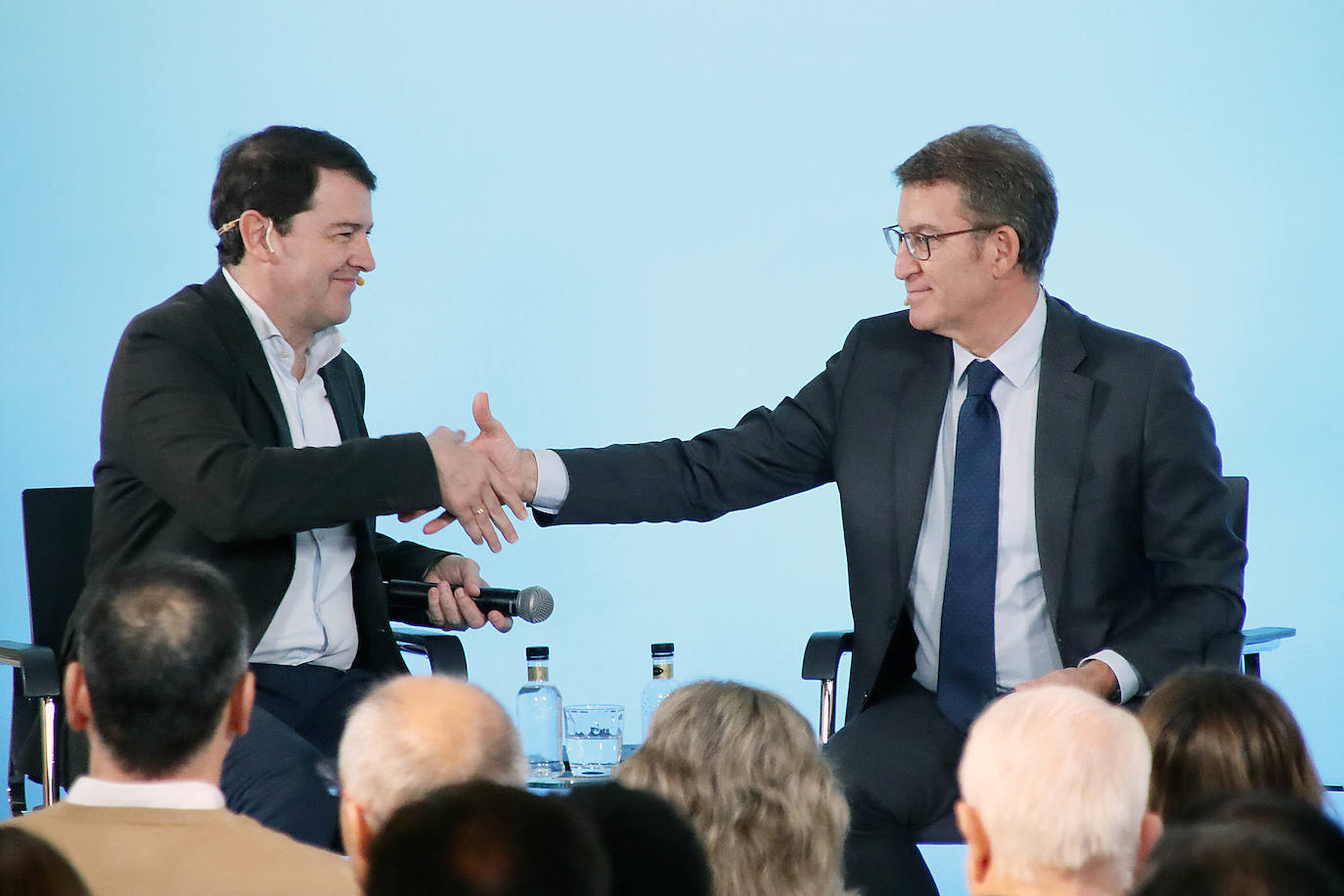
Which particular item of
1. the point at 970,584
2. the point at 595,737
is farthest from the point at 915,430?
the point at 595,737

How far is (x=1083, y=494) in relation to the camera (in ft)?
9.12

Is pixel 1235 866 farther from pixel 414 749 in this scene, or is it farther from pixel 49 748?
pixel 49 748

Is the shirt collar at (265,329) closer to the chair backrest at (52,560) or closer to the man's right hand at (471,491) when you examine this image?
the man's right hand at (471,491)

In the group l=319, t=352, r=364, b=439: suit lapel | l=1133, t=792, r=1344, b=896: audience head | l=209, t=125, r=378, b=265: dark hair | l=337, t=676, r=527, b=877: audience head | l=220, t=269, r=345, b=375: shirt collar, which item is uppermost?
l=209, t=125, r=378, b=265: dark hair

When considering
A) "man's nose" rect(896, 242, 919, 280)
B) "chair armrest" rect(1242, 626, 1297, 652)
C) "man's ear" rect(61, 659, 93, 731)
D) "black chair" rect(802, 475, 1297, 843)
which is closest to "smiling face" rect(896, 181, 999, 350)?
"man's nose" rect(896, 242, 919, 280)

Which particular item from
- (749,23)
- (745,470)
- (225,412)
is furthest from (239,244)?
(749,23)

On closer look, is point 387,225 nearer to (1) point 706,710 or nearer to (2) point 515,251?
(2) point 515,251

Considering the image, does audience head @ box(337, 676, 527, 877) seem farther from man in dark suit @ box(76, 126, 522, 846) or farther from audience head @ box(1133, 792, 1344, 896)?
man in dark suit @ box(76, 126, 522, 846)

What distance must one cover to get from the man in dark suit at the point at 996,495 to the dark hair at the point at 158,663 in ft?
3.93

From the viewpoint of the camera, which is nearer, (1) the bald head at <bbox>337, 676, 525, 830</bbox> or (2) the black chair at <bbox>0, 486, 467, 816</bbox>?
(1) the bald head at <bbox>337, 676, 525, 830</bbox>

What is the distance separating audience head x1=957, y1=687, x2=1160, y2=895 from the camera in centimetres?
149

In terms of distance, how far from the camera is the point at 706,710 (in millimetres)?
1818

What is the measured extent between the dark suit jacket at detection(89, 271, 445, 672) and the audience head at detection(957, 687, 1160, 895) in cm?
139

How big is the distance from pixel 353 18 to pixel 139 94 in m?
0.64
